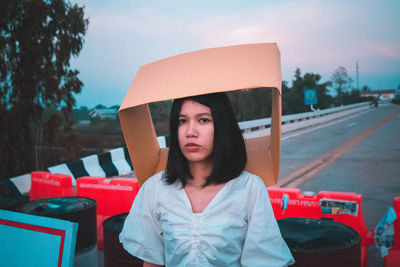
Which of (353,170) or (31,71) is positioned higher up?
(31,71)

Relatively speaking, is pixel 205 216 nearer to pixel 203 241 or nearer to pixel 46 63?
pixel 203 241

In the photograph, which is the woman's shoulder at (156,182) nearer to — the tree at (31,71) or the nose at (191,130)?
the nose at (191,130)

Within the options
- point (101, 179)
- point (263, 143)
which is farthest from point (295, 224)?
point (101, 179)

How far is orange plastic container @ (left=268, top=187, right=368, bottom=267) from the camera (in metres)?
3.56

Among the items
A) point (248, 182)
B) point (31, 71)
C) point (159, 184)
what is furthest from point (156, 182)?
point (31, 71)

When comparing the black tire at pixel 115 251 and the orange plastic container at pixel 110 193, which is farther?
the orange plastic container at pixel 110 193

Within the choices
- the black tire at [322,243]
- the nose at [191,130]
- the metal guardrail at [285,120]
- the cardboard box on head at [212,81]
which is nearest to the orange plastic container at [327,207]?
the black tire at [322,243]

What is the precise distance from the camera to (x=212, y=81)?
1.62 metres

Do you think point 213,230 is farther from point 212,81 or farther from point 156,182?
point 212,81

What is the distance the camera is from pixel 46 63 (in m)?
11.7

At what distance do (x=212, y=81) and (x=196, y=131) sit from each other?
35 cm

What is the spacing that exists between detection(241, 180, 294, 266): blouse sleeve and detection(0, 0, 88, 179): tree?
10.9 m

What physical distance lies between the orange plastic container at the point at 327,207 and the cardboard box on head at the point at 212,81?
1813 mm

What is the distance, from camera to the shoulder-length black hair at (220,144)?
6.27 feet
